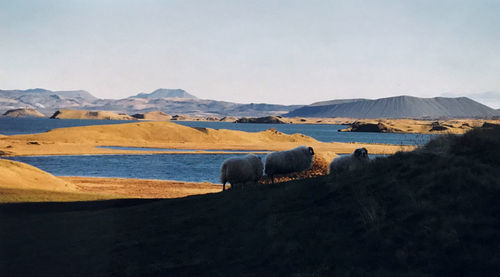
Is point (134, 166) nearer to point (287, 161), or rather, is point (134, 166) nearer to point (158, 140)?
point (287, 161)

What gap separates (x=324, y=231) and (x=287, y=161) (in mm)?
14539

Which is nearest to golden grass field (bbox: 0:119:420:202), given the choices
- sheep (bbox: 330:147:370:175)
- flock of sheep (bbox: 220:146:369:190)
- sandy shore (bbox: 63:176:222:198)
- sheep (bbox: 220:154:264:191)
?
sandy shore (bbox: 63:176:222:198)

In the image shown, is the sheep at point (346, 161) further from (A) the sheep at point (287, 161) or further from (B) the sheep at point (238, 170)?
(B) the sheep at point (238, 170)

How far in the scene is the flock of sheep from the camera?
2089 cm

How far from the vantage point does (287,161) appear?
78.2 ft

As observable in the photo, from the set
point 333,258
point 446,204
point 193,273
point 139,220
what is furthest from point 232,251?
point 139,220

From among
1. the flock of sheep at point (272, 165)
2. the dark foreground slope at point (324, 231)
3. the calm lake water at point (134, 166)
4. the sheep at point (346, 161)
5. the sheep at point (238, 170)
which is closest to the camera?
the dark foreground slope at point (324, 231)

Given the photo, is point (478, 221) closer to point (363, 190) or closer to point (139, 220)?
point (363, 190)

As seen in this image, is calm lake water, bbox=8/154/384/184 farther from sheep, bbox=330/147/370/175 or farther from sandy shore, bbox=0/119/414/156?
sheep, bbox=330/147/370/175

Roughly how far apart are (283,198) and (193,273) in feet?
15.1

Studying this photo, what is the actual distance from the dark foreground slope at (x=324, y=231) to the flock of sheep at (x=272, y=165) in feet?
24.3

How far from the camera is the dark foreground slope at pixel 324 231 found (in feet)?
25.2

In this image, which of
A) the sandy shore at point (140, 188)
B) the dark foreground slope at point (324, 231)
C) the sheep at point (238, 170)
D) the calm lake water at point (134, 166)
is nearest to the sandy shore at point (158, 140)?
the calm lake water at point (134, 166)

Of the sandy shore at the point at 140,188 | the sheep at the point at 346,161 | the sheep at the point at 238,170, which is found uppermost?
the sheep at the point at 346,161
